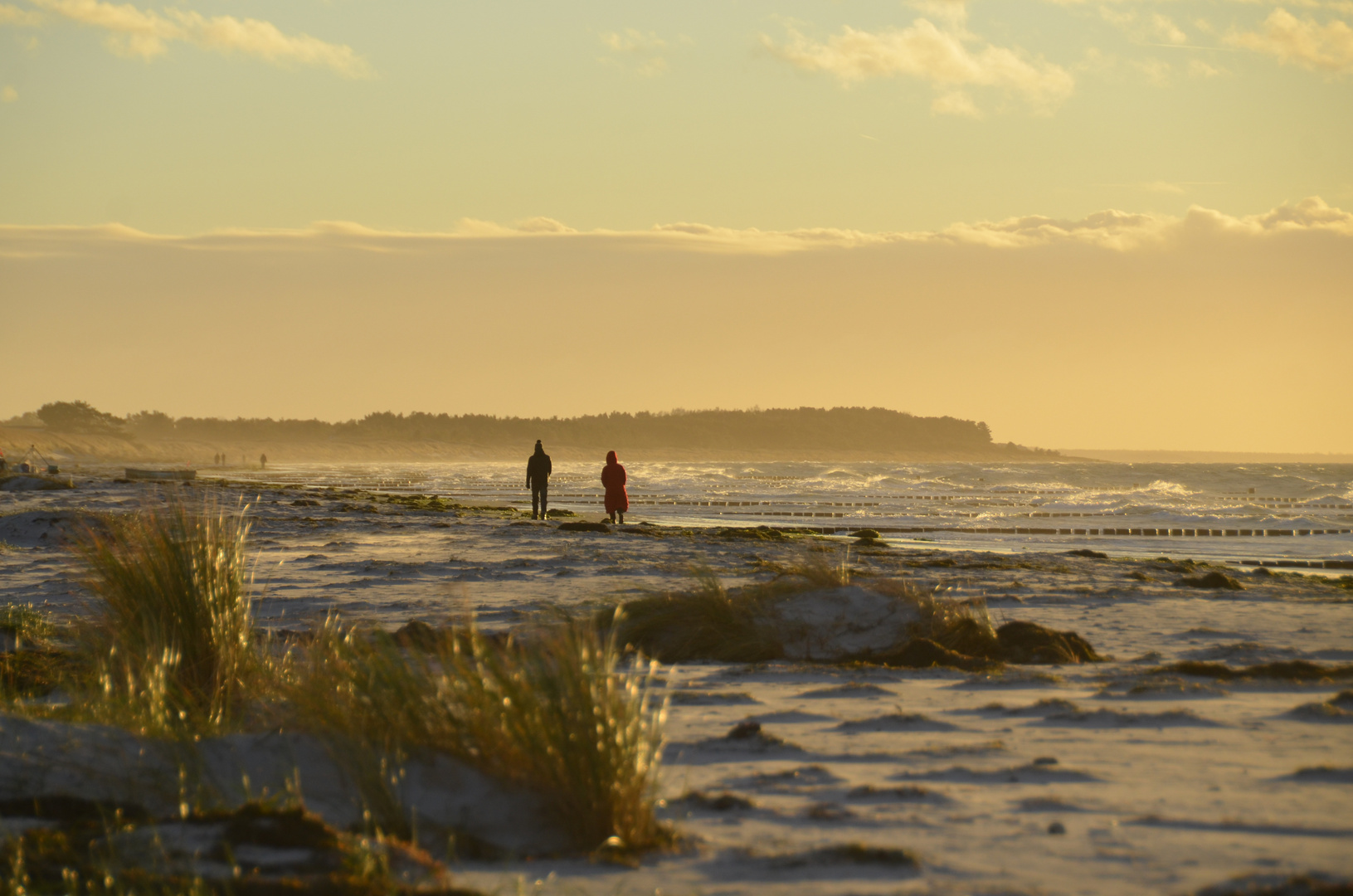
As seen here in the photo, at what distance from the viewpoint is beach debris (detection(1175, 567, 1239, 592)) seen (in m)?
11.3

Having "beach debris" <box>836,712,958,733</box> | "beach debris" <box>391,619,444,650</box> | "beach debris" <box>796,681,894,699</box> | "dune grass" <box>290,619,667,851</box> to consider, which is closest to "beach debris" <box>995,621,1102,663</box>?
"beach debris" <box>796,681,894,699</box>

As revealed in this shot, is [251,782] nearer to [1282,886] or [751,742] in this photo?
[751,742]

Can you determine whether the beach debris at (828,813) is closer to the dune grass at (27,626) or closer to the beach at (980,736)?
the beach at (980,736)

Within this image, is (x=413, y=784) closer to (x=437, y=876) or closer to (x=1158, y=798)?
(x=437, y=876)

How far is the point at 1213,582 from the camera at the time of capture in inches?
450

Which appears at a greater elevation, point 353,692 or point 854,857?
point 353,692

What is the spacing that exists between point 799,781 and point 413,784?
4.33 ft

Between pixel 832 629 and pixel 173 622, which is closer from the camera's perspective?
pixel 173 622

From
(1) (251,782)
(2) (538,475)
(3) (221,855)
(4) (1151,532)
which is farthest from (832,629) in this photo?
(4) (1151,532)

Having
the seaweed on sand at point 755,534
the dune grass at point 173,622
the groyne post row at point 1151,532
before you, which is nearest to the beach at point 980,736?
the dune grass at point 173,622

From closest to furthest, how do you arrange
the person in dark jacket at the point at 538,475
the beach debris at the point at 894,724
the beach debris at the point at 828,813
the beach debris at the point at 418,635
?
the beach debris at the point at 828,813, the beach debris at the point at 894,724, the beach debris at the point at 418,635, the person in dark jacket at the point at 538,475

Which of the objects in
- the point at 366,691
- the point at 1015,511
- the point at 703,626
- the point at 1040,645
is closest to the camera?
the point at 366,691

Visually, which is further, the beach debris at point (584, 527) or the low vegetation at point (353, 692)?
the beach debris at point (584, 527)

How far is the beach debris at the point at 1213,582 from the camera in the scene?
11281 mm
